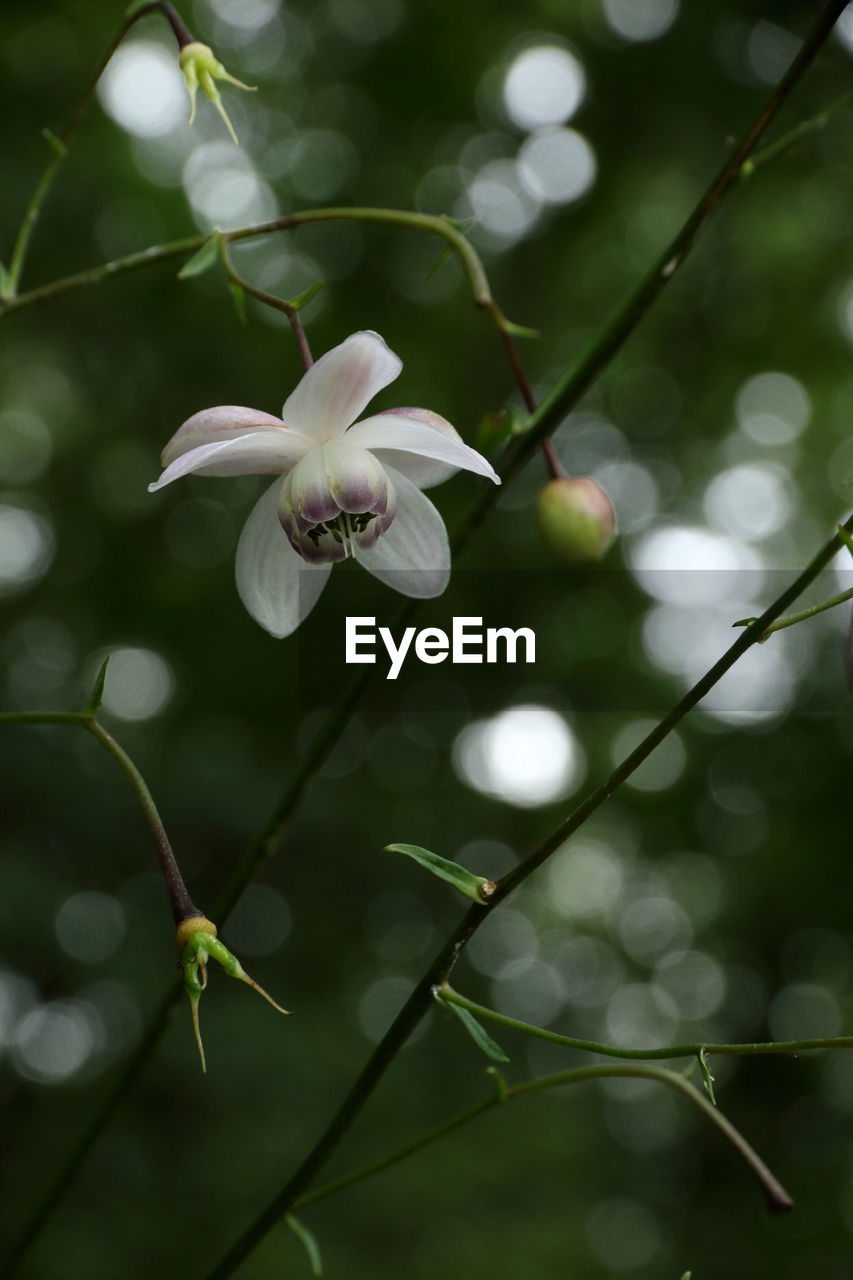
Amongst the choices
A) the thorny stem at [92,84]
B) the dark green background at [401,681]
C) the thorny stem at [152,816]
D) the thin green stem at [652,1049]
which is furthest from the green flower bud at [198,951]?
the dark green background at [401,681]

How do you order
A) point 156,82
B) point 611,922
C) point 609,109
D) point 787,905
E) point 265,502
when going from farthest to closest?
point 611,922
point 787,905
point 609,109
point 156,82
point 265,502

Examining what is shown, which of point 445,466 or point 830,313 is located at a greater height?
point 830,313

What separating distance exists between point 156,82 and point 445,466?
141 inches

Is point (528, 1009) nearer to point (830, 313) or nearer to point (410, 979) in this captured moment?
point (410, 979)

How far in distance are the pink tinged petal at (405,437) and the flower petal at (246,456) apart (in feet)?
0.13

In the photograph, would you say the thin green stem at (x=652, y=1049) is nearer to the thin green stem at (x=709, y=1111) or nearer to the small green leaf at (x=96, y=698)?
the thin green stem at (x=709, y=1111)

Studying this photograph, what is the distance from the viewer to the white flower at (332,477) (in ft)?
2.35

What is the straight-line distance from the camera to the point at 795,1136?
6762 millimetres

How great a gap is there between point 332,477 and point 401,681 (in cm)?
509

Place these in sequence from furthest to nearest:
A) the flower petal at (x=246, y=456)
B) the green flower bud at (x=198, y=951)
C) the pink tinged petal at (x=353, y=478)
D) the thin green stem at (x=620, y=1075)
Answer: the pink tinged petal at (x=353, y=478) → the flower petal at (x=246, y=456) → the thin green stem at (x=620, y=1075) → the green flower bud at (x=198, y=951)

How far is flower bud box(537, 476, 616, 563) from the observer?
3.04ft

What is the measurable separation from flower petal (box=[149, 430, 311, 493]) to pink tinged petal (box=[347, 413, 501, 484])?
0.04 m

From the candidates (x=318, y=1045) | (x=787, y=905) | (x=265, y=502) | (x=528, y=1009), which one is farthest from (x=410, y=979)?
(x=265, y=502)

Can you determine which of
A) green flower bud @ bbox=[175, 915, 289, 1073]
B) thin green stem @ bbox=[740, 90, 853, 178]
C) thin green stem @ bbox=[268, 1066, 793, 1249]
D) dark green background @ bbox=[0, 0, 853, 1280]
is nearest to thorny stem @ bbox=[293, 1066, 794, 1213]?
thin green stem @ bbox=[268, 1066, 793, 1249]
